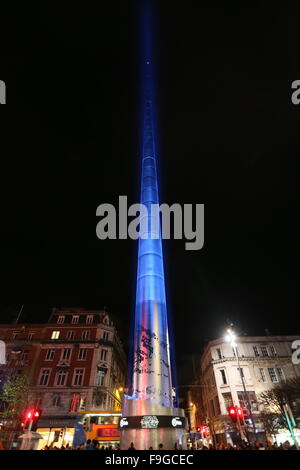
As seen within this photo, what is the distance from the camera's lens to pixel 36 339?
4628 centimetres

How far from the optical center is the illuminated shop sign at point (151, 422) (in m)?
15.3

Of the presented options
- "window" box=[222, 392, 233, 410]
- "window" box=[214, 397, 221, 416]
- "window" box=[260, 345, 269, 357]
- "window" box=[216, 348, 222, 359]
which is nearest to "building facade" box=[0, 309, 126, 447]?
"window" box=[214, 397, 221, 416]

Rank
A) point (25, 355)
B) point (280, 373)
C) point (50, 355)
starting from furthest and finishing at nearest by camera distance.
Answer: point (25, 355), point (50, 355), point (280, 373)

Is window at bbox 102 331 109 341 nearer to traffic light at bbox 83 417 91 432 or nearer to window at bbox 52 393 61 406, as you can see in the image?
window at bbox 52 393 61 406

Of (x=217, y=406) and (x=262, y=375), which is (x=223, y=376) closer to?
(x=217, y=406)

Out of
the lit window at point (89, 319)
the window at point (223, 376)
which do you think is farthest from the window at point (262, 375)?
the lit window at point (89, 319)

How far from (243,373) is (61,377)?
27480 mm

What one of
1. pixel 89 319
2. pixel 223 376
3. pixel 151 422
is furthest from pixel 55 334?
pixel 151 422

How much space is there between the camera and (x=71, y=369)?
42625 mm

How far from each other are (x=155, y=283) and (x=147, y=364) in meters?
5.80

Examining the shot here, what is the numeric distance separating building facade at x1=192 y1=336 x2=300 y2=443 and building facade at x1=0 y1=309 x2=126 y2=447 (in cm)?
1628

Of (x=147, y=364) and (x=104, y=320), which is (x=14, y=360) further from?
(x=147, y=364)

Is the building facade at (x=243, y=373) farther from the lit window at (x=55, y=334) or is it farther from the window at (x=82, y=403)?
the lit window at (x=55, y=334)
